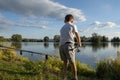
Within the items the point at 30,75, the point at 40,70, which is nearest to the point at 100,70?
the point at 40,70

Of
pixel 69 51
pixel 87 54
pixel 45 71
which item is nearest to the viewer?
pixel 69 51

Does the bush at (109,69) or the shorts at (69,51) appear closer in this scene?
the shorts at (69,51)

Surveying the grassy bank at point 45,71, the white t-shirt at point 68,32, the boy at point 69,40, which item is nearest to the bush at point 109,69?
the grassy bank at point 45,71

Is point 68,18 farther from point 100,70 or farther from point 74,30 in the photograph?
point 100,70

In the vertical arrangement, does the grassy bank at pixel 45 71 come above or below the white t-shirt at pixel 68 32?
below

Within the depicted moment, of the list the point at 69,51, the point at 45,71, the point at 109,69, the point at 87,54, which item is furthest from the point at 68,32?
the point at 87,54

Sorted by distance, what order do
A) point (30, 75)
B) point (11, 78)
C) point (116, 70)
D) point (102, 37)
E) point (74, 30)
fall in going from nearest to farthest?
point (74, 30) → point (11, 78) → point (30, 75) → point (116, 70) → point (102, 37)

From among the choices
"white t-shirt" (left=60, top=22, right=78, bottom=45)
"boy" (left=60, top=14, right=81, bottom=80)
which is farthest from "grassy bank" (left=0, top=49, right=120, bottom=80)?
"white t-shirt" (left=60, top=22, right=78, bottom=45)

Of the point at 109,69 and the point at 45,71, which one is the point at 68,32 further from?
the point at 109,69

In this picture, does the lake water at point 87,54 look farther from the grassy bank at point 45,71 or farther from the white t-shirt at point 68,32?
the white t-shirt at point 68,32

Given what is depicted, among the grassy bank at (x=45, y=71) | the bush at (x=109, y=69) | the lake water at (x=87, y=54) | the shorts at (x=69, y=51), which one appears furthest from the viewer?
the lake water at (x=87, y=54)

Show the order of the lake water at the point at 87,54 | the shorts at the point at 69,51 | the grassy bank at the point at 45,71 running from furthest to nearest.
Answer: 1. the lake water at the point at 87,54
2. the grassy bank at the point at 45,71
3. the shorts at the point at 69,51

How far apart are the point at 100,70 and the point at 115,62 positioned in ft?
2.94

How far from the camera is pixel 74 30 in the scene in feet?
22.5
